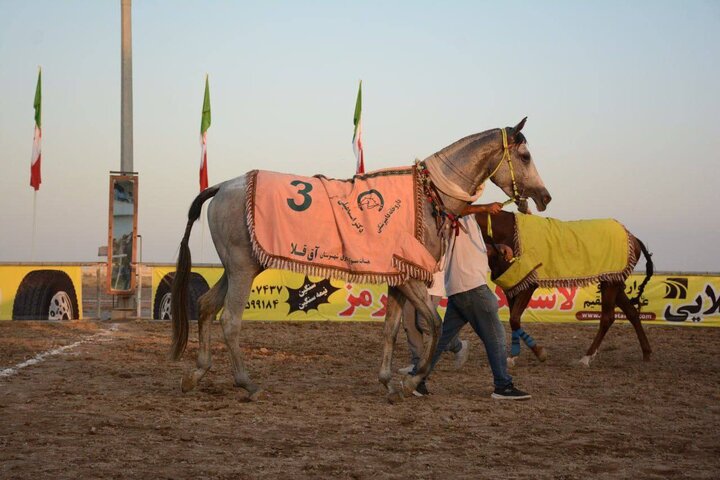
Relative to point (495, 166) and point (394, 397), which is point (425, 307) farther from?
point (495, 166)

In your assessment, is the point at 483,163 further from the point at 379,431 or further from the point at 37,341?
the point at 37,341

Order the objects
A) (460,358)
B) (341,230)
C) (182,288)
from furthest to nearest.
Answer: (460,358) → (182,288) → (341,230)

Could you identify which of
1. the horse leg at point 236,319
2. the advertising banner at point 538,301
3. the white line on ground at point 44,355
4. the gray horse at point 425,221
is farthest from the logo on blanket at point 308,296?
the horse leg at point 236,319

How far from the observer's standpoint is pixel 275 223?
7562 millimetres

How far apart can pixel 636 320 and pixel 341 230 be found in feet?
20.4

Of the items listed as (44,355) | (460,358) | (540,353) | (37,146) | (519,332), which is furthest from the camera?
(37,146)

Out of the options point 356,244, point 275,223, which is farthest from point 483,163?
point 275,223

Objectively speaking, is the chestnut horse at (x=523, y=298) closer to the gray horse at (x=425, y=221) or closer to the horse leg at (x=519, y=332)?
the horse leg at (x=519, y=332)

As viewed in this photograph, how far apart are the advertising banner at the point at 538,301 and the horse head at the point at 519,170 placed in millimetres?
10103

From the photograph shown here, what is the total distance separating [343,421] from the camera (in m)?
6.72

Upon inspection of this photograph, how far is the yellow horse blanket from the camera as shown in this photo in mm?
→ 11641

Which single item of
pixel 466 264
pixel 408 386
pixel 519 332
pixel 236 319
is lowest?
pixel 408 386

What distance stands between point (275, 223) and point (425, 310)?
4.96ft

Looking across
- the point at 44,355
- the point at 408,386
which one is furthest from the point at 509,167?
the point at 44,355
